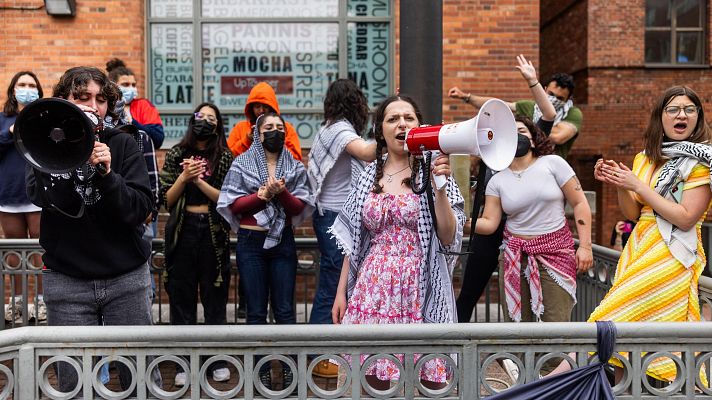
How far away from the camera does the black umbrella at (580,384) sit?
2.64 metres

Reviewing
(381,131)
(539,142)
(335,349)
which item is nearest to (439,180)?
(381,131)

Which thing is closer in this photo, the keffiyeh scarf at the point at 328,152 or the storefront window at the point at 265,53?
the keffiyeh scarf at the point at 328,152

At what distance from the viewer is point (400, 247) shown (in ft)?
11.6

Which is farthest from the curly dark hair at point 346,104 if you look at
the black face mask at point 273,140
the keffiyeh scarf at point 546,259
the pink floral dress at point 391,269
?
the pink floral dress at point 391,269

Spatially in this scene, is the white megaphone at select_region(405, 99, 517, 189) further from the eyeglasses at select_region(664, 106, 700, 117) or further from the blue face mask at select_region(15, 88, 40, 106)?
the blue face mask at select_region(15, 88, 40, 106)

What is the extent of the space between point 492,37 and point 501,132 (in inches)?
226

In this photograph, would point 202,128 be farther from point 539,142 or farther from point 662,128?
point 662,128

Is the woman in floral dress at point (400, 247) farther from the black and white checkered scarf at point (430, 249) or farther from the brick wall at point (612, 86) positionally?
the brick wall at point (612, 86)

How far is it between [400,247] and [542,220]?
174 cm

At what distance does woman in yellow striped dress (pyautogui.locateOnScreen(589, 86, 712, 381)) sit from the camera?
371cm

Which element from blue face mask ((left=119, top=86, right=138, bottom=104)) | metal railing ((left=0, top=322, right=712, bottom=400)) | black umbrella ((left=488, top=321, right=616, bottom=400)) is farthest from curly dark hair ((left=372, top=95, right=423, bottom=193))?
blue face mask ((left=119, top=86, right=138, bottom=104))

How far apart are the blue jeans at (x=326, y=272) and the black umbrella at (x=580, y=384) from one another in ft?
8.35

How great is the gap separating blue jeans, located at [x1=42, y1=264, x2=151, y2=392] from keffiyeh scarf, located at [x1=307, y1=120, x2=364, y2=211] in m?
1.92

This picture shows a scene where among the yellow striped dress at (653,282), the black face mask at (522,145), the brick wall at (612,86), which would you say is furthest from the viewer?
the brick wall at (612,86)
